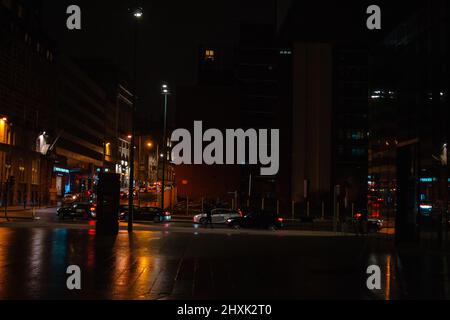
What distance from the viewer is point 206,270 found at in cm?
1567

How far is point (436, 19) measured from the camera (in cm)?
2488

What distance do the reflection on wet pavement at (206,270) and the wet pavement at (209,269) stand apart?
21 mm

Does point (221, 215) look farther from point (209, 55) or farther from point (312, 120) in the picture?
point (209, 55)

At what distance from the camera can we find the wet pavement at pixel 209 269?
12250 mm

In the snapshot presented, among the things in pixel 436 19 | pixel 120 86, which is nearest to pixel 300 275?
pixel 436 19

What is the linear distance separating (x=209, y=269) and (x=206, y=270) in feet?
A: 0.76

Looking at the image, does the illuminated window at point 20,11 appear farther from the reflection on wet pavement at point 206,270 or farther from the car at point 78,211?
the reflection on wet pavement at point 206,270

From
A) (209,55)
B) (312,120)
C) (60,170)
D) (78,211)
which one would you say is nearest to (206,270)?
(78,211)

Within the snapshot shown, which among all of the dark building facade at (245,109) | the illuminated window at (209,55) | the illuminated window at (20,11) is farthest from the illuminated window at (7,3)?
the illuminated window at (209,55)

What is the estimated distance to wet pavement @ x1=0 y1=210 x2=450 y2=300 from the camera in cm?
1225

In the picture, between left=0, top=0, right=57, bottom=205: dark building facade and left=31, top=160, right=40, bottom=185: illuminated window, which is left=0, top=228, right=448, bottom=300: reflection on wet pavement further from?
left=31, top=160, right=40, bottom=185: illuminated window
